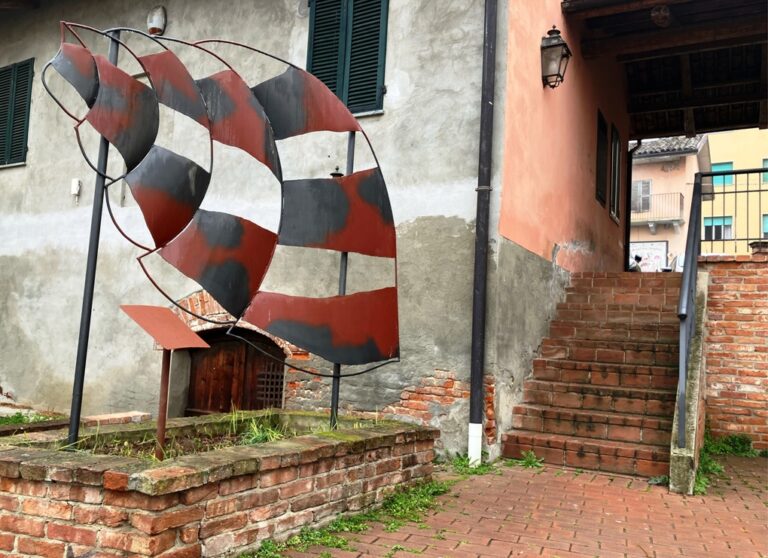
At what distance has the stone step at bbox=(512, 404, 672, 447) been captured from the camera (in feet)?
18.8

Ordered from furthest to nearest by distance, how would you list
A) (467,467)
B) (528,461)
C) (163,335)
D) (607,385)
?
(607,385)
(528,461)
(467,467)
(163,335)

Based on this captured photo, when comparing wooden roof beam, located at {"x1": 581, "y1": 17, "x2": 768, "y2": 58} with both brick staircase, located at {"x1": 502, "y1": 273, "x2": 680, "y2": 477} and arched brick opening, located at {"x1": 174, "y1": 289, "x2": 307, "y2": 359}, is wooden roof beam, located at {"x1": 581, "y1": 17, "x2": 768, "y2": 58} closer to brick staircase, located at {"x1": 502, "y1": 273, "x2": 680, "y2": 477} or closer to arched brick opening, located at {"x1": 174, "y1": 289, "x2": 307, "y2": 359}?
brick staircase, located at {"x1": 502, "y1": 273, "x2": 680, "y2": 477}

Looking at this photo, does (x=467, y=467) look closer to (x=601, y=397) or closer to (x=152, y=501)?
(x=601, y=397)

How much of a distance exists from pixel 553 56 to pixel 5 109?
7546mm

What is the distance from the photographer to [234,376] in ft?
24.6

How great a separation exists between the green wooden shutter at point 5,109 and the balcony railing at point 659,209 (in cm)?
2700

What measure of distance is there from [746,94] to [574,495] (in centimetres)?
879

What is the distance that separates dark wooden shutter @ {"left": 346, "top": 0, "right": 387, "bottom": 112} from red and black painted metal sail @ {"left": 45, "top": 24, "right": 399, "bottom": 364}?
8.09 feet

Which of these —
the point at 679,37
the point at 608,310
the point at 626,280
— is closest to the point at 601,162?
the point at 679,37

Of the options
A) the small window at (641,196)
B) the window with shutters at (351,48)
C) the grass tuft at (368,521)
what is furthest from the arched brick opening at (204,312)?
the small window at (641,196)

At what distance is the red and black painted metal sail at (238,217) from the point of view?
355cm

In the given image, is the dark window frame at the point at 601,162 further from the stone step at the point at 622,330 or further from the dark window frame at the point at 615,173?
the stone step at the point at 622,330

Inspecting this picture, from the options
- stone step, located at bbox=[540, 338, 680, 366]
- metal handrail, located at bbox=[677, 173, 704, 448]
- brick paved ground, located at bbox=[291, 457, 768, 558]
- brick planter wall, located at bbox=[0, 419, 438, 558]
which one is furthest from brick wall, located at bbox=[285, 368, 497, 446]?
brick planter wall, located at bbox=[0, 419, 438, 558]

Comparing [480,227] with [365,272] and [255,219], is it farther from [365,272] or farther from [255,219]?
[255,219]
